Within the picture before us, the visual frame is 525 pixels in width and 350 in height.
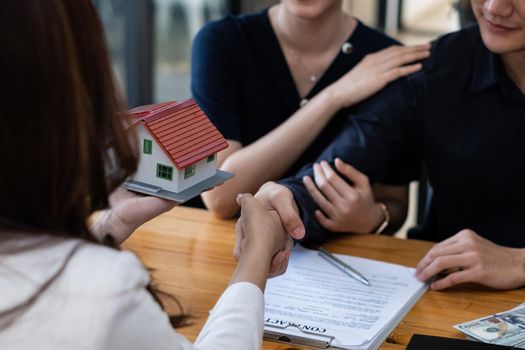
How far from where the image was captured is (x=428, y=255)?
152 cm

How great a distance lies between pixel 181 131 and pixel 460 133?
784mm

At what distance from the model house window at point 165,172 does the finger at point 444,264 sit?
1.65 ft

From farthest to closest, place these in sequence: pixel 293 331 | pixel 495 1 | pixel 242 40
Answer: pixel 242 40 → pixel 495 1 → pixel 293 331

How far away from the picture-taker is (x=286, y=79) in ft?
6.95

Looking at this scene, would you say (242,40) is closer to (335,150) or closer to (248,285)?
(335,150)

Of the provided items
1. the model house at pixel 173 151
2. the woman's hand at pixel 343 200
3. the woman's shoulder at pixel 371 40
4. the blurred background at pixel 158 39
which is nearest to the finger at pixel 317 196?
the woman's hand at pixel 343 200

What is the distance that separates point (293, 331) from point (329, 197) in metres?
0.54

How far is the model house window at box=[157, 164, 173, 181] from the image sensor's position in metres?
1.29

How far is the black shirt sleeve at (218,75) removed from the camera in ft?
6.68

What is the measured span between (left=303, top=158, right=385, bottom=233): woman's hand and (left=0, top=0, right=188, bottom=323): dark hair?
84 centimetres

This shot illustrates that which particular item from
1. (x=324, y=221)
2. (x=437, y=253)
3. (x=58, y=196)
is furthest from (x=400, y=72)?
(x=58, y=196)

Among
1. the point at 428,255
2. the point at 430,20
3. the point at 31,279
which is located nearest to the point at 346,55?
the point at 428,255

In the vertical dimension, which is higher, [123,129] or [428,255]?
[123,129]

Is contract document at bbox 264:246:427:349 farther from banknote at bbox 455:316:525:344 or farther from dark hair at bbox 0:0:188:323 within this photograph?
dark hair at bbox 0:0:188:323
